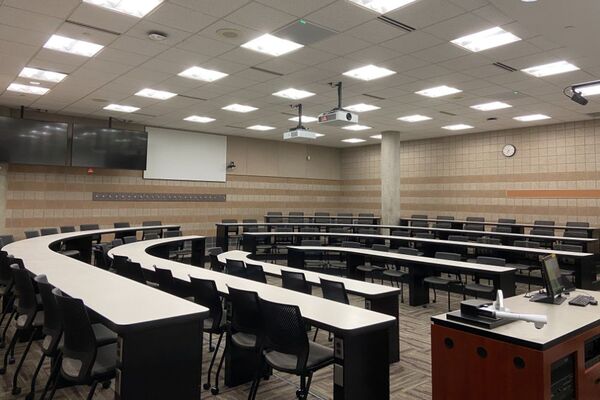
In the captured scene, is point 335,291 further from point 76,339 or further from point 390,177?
point 390,177

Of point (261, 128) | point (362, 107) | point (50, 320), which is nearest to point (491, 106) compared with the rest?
point (362, 107)

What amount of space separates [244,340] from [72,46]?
5025mm

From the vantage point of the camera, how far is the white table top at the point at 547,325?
2145 millimetres

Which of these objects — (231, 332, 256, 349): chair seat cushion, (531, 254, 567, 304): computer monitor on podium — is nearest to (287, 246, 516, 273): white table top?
(531, 254, 567, 304): computer monitor on podium

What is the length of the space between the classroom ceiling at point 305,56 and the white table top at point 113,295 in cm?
285

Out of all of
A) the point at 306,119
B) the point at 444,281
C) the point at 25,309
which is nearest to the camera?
the point at 25,309

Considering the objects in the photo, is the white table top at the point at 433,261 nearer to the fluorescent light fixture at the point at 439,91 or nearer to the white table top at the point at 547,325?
→ the white table top at the point at 547,325

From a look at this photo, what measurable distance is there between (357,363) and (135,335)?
4.20 ft

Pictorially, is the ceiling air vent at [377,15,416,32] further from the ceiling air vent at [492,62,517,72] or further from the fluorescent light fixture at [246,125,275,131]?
the fluorescent light fixture at [246,125,275,131]

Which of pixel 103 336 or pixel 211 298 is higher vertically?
pixel 211 298

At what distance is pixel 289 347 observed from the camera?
2.79 metres

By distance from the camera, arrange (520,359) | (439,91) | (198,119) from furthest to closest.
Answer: (198,119) < (439,91) < (520,359)

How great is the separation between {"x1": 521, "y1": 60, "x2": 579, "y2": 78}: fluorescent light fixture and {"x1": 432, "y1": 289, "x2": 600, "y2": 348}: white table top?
4.69 meters

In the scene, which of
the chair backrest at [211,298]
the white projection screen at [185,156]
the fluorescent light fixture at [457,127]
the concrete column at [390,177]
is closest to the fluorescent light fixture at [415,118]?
the fluorescent light fixture at [457,127]
